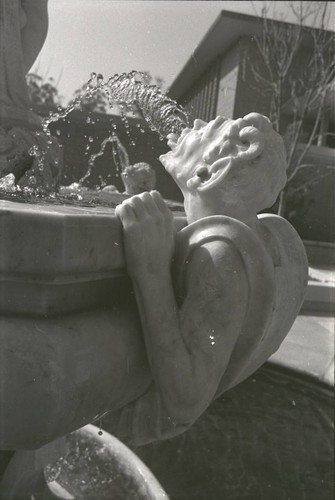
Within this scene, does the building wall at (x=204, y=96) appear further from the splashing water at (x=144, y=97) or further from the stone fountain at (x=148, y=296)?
the stone fountain at (x=148, y=296)

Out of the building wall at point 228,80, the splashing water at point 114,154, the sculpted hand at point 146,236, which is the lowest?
the splashing water at point 114,154

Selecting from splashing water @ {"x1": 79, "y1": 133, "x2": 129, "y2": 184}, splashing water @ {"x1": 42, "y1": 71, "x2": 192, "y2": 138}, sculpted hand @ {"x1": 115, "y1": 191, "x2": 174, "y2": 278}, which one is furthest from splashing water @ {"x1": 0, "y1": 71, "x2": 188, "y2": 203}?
splashing water @ {"x1": 79, "y1": 133, "x2": 129, "y2": 184}

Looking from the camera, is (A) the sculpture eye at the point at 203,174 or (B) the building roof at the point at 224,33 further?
(B) the building roof at the point at 224,33

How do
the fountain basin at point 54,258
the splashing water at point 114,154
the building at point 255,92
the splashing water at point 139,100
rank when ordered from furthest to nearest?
the building at point 255,92 → the splashing water at point 114,154 → the splashing water at point 139,100 → the fountain basin at point 54,258

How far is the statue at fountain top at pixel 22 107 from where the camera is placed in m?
2.78

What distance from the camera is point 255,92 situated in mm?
11742

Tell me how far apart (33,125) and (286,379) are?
2.39 m

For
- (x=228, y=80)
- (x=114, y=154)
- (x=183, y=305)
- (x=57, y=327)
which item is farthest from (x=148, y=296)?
(x=228, y=80)

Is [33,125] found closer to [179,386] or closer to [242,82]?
[179,386]

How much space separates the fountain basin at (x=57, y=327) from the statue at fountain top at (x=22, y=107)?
1.68 metres

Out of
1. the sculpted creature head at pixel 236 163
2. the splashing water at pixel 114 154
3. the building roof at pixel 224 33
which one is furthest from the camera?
the building roof at pixel 224 33

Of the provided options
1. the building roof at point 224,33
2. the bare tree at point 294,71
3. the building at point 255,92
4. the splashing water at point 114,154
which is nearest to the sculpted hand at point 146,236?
the building at point 255,92

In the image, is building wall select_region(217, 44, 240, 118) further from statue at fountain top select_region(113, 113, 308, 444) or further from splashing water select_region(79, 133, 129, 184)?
statue at fountain top select_region(113, 113, 308, 444)

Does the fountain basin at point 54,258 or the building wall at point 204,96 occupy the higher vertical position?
the fountain basin at point 54,258
